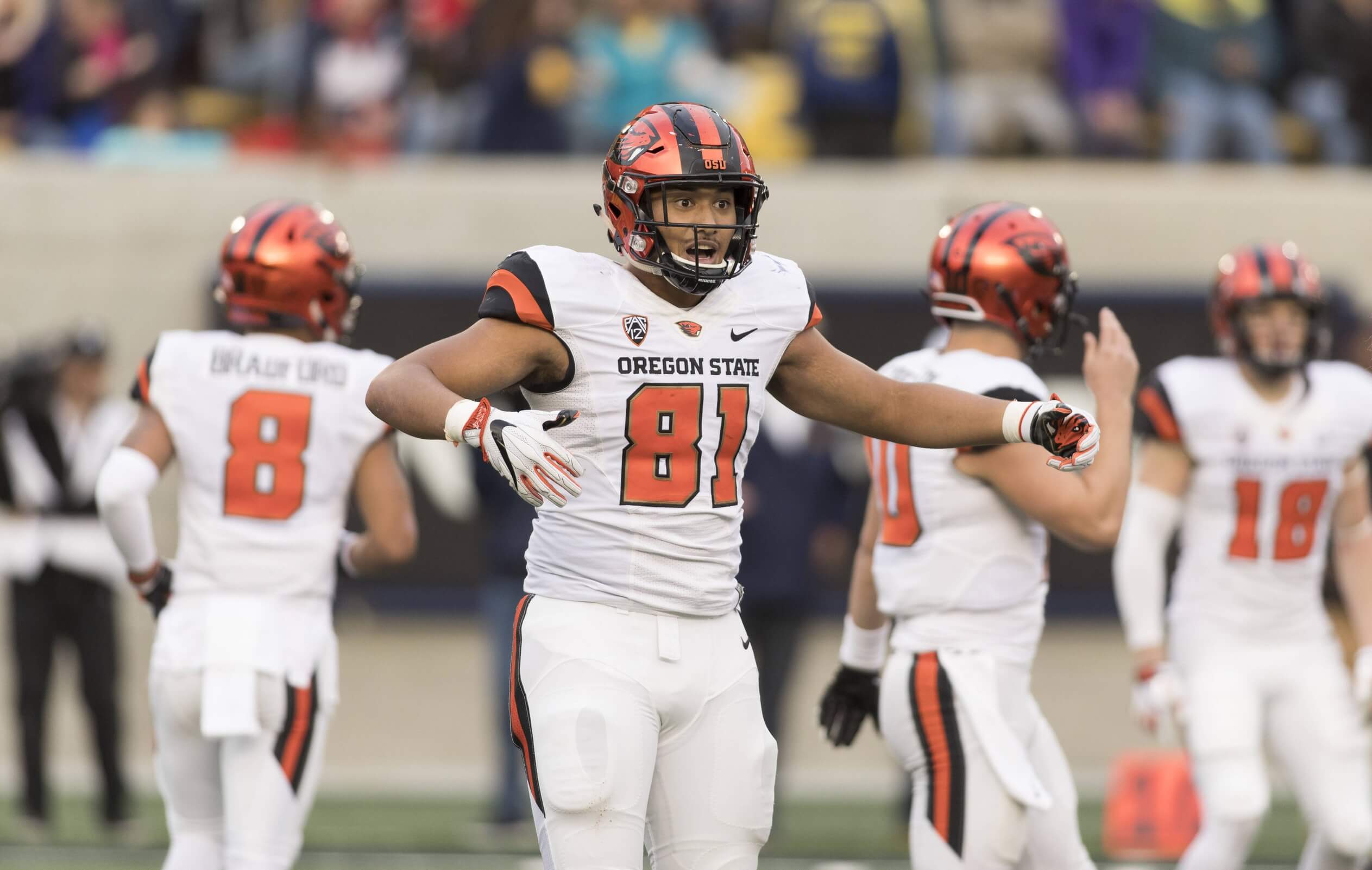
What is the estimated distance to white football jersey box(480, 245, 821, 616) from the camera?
3750 millimetres

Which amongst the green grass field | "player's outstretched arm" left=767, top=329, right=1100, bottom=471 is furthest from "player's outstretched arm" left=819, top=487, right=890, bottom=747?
the green grass field

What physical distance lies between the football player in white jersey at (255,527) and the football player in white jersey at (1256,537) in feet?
7.17

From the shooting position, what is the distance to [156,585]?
16.3 ft

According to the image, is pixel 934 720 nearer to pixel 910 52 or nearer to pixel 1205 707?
pixel 1205 707

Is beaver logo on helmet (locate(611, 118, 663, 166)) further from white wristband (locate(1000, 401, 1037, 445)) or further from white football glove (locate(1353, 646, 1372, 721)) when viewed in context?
white football glove (locate(1353, 646, 1372, 721))

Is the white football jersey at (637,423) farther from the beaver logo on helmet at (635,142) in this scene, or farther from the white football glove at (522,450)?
the white football glove at (522,450)

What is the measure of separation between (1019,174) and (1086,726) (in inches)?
110

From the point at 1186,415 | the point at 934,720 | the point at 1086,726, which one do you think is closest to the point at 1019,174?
the point at 1086,726

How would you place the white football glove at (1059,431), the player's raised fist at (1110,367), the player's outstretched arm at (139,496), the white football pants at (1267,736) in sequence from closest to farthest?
the white football glove at (1059,431) → the player's raised fist at (1110,367) → the player's outstretched arm at (139,496) → the white football pants at (1267,736)

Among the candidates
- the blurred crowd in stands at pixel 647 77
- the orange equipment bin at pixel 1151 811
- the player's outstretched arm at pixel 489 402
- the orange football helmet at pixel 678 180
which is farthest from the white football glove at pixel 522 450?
the blurred crowd in stands at pixel 647 77

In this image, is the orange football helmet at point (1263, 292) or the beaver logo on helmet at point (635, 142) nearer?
the beaver logo on helmet at point (635, 142)

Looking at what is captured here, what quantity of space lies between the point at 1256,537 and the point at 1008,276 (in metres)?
1.50

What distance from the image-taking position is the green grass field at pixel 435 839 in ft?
24.3

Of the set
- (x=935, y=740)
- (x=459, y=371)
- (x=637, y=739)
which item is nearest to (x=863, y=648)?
(x=935, y=740)
